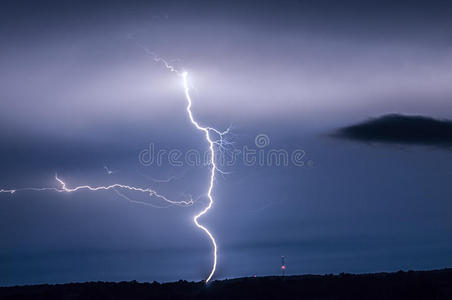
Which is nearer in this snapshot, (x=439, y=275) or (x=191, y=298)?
(x=191, y=298)

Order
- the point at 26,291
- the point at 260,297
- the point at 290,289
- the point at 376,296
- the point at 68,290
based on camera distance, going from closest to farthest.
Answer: the point at 376,296
the point at 260,297
the point at 290,289
the point at 68,290
the point at 26,291

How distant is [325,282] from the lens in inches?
1506

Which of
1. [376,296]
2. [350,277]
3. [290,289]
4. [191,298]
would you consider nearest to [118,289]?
[191,298]

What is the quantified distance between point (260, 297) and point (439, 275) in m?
11.4

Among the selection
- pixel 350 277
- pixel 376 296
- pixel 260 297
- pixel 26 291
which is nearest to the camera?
pixel 376 296

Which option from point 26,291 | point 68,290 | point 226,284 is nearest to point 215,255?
point 226,284

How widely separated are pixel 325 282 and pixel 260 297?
17.1 ft

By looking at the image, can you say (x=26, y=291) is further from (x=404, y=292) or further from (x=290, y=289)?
(x=404, y=292)

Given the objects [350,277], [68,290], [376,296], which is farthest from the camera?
[68,290]

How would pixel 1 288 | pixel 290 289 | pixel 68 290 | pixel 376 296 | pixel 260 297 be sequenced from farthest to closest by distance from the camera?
1. pixel 1 288
2. pixel 68 290
3. pixel 290 289
4. pixel 260 297
5. pixel 376 296

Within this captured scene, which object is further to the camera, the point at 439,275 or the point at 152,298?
the point at 439,275

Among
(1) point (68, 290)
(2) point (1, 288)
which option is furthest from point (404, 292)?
(2) point (1, 288)

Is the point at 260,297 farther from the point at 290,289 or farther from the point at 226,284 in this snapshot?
the point at 226,284

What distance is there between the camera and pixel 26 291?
46.5 meters
